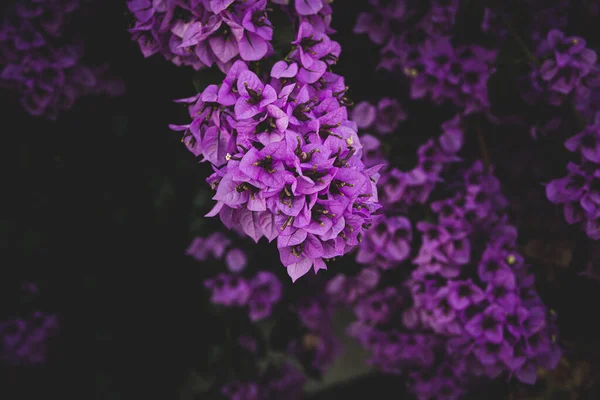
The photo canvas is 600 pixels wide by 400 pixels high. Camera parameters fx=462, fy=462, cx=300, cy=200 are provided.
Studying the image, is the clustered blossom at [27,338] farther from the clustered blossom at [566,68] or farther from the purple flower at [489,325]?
the clustered blossom at [566,68]

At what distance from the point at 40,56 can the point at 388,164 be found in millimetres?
1127

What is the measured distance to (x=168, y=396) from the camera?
7.11 feet

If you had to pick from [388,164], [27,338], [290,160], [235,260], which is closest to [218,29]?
[290,160]

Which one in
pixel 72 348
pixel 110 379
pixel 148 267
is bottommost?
pixel 110 379

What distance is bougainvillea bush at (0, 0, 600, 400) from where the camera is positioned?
84cm

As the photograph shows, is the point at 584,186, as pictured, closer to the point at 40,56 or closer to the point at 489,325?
the point at 489,325

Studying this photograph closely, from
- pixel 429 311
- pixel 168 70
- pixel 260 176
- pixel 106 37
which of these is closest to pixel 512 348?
pixel 429 311

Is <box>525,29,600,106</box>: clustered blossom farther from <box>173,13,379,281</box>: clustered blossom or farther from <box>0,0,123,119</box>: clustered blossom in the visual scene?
<box>0,0,123,119</box>: clustered blossom

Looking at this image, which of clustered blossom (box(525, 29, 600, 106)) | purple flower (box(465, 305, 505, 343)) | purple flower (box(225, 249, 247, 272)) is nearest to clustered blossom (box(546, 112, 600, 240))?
clustered blossom (box(525, 29, 600, 106))

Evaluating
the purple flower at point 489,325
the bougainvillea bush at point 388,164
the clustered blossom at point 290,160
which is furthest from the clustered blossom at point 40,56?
the purple flower at point 489,325

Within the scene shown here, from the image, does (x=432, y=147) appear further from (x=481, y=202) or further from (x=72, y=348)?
(x=72, y=348)

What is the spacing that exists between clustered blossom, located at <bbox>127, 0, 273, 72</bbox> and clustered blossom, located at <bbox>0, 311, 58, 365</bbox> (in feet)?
4.33

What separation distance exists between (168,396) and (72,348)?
1.65 feet

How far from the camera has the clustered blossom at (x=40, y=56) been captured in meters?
1.38
